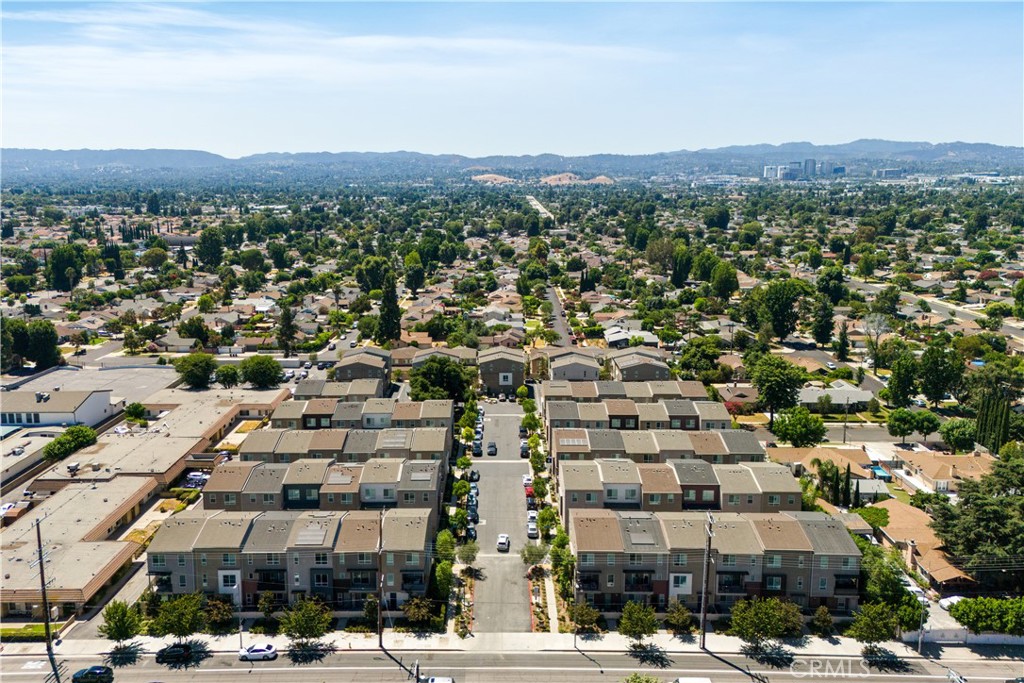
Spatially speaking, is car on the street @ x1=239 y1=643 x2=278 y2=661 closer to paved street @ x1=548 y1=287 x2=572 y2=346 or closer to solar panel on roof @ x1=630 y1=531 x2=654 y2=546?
solar panel on roof @ x1=630 y1=531 x2=654 y2=546

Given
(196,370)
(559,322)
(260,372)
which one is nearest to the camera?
(196,370)

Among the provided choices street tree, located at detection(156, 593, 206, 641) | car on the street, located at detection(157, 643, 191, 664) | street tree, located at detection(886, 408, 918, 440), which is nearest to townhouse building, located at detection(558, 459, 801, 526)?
street tree, located at detection(886, 408, 918, 440)

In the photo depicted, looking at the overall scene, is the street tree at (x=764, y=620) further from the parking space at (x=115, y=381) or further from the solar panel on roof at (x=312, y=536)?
the parking space at (x=115, y=381)

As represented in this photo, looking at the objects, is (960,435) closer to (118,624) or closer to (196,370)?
(118,624)

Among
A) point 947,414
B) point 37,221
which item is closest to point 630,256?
point 947,414

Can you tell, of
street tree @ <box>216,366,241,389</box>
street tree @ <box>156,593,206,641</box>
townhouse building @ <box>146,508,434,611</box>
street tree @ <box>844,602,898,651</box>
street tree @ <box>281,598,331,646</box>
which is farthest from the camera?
street tree @ <box>216,366,241,389</box>

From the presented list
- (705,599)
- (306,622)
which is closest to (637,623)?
(705,599)

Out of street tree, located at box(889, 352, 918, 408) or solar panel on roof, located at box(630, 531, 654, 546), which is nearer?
solar panel on roof, located at box(630, 531, 654, 546)
